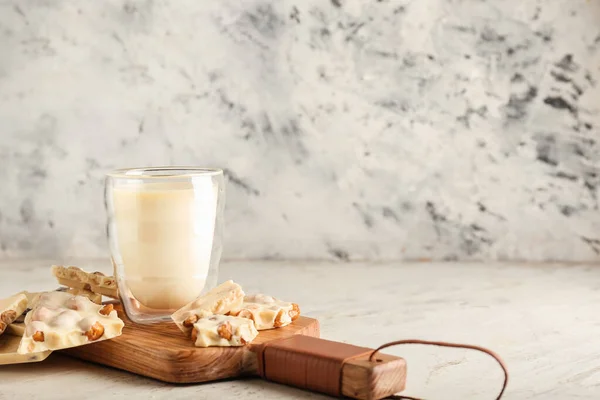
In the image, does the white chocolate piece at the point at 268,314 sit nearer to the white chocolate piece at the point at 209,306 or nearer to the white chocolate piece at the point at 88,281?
the white chocolate piece at the point at 209,306

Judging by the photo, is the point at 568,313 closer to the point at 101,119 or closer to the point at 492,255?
the point at 492,255

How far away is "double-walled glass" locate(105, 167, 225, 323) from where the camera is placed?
984 millimetres

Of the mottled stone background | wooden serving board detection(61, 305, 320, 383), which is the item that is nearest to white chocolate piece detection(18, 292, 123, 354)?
wooden serving board detection(61, 305, 320, 383)

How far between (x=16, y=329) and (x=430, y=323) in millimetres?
561

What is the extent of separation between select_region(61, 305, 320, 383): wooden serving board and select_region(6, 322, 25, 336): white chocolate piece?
6 centimetres

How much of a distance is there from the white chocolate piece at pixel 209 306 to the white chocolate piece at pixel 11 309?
187 millimetres

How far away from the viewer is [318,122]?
1730 millimetres

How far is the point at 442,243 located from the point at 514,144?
0.83 ft

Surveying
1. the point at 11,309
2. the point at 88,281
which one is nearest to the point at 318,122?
the point at 88,281

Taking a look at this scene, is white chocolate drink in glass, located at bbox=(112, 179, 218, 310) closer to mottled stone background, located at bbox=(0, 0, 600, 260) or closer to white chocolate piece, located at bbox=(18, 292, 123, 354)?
white chocolate piece, located at bbox=(18, 292, 123, 354)

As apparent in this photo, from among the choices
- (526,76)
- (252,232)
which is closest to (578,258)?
(526,76)

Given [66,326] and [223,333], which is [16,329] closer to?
[66,326]

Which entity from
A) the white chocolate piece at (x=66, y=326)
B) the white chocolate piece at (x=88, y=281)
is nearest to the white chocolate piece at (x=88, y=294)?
the white chocolate piece at (x=88, y=281)

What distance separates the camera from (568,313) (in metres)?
1.24
